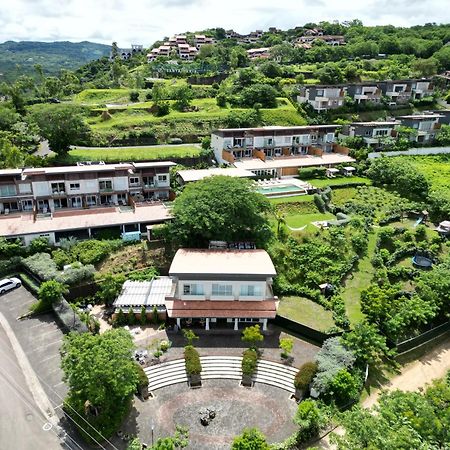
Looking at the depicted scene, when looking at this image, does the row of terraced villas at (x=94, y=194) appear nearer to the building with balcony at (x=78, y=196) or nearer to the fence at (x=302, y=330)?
the building with balcony at (x=78, y=196)

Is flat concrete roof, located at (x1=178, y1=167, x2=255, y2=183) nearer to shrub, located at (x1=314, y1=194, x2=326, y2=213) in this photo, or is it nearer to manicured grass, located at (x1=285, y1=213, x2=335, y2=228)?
manicured grass, located at (x1=285, y1=213, x2=335, y2=228)

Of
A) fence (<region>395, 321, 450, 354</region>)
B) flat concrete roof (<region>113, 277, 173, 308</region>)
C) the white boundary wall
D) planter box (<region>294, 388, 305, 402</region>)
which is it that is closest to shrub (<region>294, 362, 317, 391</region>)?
planter box (<region>294, 388, 305, 402</region>)

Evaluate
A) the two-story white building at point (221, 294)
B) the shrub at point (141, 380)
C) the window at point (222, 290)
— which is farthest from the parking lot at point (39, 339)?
the window at point (222, 290)

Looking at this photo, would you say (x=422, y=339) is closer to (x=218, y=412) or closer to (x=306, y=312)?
(x=306, y=312)

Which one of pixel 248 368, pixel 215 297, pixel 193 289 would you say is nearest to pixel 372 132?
pixel 215 297

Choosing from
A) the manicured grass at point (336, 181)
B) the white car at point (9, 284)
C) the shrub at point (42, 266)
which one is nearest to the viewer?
the shrub at point (42, 266)

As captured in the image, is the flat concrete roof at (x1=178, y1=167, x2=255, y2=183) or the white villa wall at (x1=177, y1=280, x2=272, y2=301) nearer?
the white villa wall at (x1=177, y1=280, x2=272, y2=301)
